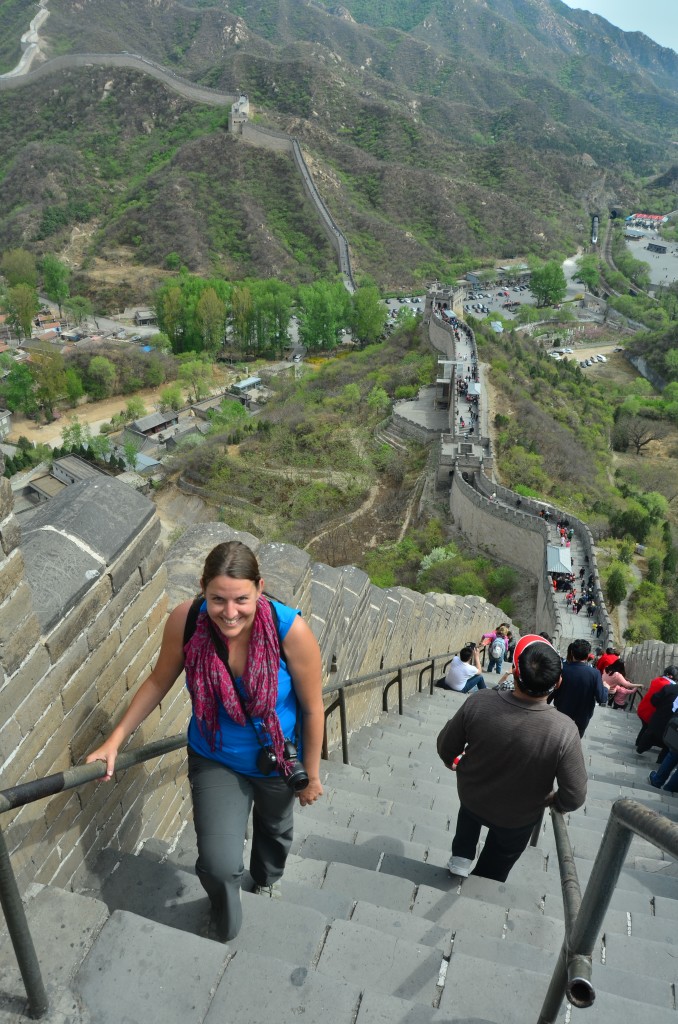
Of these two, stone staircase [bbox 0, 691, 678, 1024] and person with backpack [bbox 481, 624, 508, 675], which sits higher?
stone staircase [bbox 0, 691, 678, 1024]

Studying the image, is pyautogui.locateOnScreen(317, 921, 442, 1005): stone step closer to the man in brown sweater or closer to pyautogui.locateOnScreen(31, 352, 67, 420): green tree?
the man in brown sweater

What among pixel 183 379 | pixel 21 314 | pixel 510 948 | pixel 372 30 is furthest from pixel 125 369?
pixel 372 30

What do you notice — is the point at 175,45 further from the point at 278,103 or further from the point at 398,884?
the point at 398,884

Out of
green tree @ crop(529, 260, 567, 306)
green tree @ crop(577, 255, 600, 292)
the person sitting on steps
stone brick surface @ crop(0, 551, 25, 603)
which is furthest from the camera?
green tree @ crop(577, 255, 600, 292)

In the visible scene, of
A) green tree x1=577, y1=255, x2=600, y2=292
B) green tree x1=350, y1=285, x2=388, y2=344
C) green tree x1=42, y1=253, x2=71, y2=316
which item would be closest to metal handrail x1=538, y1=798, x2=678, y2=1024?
green tree x1=350, y1=285, x2=388, y2=344

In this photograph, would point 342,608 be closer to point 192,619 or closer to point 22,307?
point 192,619

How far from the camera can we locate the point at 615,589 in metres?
19.4

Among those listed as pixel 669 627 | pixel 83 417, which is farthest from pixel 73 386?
pixel 669 627

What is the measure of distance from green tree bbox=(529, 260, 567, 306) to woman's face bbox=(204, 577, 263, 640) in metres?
68.7

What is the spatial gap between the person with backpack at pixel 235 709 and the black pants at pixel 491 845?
99cm

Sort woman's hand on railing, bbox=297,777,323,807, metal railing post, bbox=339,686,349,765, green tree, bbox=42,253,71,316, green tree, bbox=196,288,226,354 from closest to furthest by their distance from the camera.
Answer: woman's hand on railing, bbox=297,777,323,807, metal railing post, bbox=339,686,349,765, green tree, bbox=196,288,226,354, green tree, bbox=42,253,71,316

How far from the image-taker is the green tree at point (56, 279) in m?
53.8

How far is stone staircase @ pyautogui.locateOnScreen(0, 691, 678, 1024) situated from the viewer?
1.97 meters

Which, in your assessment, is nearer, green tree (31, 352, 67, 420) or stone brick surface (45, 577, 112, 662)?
stone brick surface (45, 577, 112, 662)
